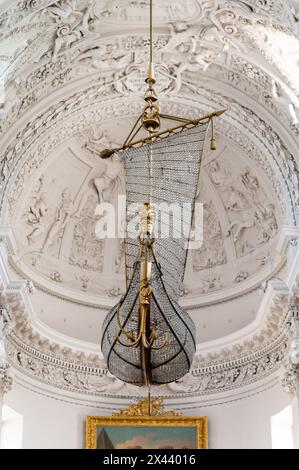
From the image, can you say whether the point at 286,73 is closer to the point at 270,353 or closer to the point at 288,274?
the point at 288,274

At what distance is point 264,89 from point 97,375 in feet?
17.8

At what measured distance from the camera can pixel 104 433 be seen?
54.8 ft

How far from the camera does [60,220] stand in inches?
699

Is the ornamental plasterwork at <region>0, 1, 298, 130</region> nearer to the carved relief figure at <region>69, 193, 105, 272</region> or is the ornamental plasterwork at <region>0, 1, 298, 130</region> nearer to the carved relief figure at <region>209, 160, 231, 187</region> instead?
the carved relief figure at <region>209, 160, 231, 187</region>

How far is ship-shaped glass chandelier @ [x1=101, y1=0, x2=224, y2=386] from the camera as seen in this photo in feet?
39.1

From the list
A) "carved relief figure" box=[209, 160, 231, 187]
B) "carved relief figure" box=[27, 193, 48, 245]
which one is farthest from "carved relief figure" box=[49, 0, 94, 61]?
"carved relief figure" box=[209, 160, 231, 187]

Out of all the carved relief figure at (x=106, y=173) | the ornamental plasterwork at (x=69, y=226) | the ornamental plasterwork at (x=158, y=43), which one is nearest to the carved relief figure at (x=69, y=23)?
the ornamental plasterwork at (x=158, y=43)

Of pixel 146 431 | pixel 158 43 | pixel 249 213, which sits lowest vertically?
pixel 146 431

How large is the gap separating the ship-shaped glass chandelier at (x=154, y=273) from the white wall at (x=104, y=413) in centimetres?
414

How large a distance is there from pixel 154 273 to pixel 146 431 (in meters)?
5.27

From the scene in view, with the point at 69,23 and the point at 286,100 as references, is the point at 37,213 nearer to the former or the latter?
the point at 69,23

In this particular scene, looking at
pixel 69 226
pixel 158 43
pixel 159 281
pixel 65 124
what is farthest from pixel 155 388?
pixel 158 43

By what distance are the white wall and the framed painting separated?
0.19m

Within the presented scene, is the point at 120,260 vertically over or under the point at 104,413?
over
